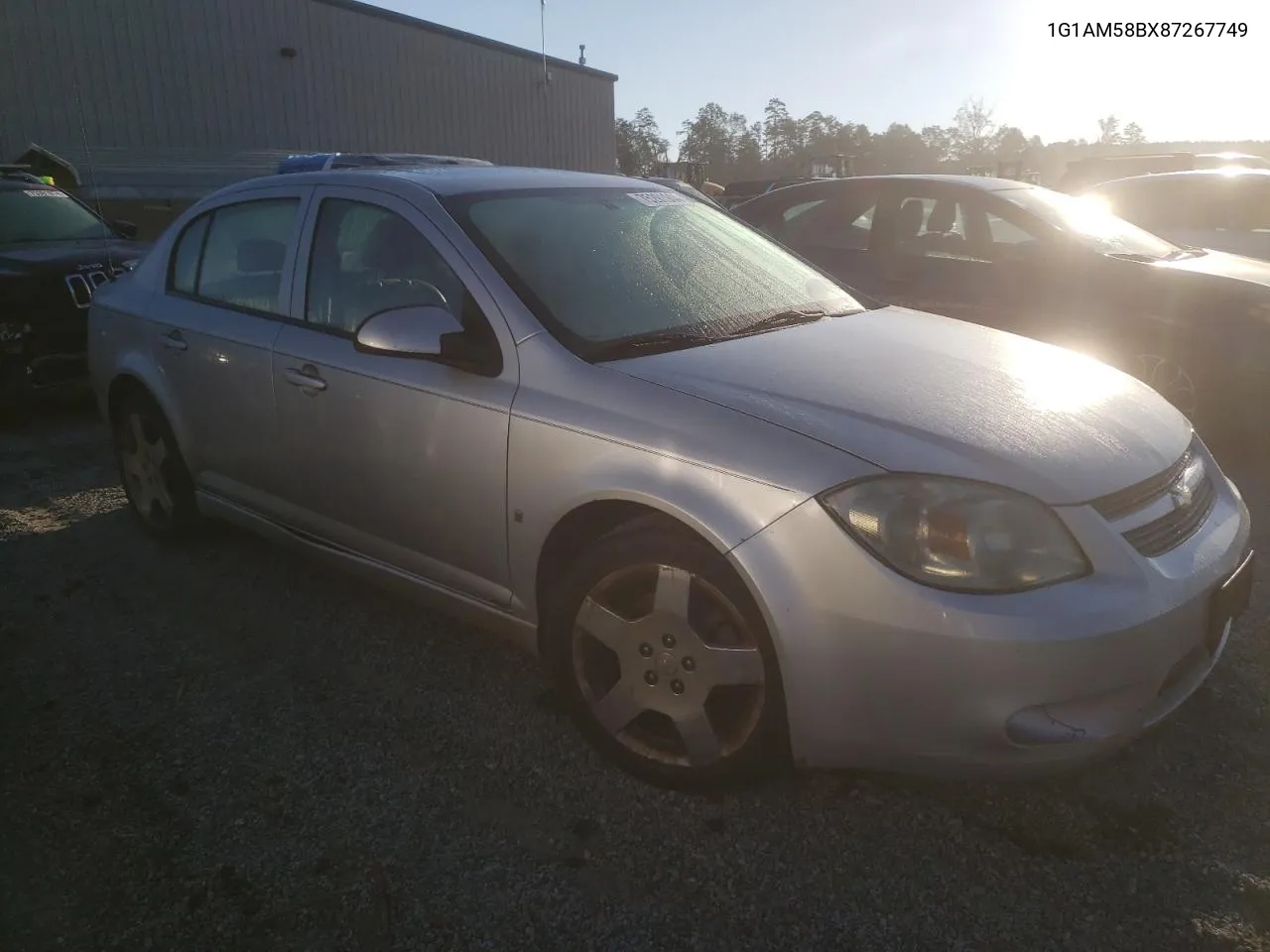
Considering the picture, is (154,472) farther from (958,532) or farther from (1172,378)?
(1172,378)

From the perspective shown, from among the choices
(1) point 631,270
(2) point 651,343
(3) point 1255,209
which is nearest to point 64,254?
(1) point 631,270

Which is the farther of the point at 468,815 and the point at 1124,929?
the point at 468,815

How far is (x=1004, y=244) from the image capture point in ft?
18.6

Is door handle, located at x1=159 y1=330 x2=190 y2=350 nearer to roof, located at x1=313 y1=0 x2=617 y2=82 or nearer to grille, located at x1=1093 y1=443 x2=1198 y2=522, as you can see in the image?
grille, located at x1=1093 y1=443 x2=1198 y2=522

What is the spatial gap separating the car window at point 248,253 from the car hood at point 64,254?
3.25 metres

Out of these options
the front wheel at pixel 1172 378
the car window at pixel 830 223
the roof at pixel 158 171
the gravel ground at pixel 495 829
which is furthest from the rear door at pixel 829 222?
the roof at pixel 158 171

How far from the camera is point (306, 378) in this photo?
10.4 ft

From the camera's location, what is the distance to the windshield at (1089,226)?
5555mm

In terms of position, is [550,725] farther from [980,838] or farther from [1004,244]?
[1004,244]

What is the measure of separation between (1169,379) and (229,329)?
15.6 ft

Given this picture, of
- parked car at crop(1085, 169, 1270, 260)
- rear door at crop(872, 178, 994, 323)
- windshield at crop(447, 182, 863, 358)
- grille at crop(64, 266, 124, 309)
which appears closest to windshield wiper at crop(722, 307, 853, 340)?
windshield at crop(447, 182, 863, 358)

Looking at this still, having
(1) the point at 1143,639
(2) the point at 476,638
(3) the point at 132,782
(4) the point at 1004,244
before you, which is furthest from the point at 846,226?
(3) the point at 132,782

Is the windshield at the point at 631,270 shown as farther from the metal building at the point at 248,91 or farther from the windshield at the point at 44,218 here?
the metal building at the point at 248,91

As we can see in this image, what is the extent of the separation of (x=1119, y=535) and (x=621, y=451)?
115cm
